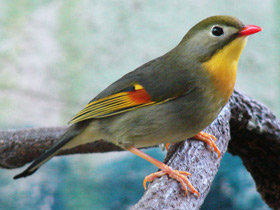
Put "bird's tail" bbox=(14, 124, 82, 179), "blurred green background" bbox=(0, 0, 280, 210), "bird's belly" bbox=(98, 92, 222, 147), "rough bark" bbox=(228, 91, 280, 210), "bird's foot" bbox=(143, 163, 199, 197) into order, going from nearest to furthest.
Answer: "bird's foot" bbox=(143, 163, 199, 197) < "bird's belly" bbox=(98, 92, 222, 147) < "bird's tail" bbox=(14, 124, 82, 179) < "rough bark" bbox=(228, 91, 280, 210) < "blurred green background" bbox=(0, 0, 280, 210)

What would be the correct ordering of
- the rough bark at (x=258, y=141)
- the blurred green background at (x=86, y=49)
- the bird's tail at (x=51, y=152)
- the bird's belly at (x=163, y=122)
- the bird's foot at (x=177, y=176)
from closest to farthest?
the bird's foot at (x=177, y=176), the bird's belly at (x=163, y=122), the bird's tail at (x=51, y=152), the rough bark at (x=258, y=141), the blurred green background at (x=86, y=49)

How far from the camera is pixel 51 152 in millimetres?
2021

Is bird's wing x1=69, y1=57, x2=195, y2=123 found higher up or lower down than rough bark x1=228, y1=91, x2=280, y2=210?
higher up

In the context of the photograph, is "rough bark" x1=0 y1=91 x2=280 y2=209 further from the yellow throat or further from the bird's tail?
the bird's tail

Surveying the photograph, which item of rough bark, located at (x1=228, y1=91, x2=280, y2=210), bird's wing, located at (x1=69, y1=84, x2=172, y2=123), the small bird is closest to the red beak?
the small bird

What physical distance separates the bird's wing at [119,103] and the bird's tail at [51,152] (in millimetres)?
51

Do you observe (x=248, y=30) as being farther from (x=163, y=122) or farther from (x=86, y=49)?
(x=86, y=49)

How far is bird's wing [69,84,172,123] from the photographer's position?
1997 mm

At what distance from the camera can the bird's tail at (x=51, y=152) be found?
6.64 feet

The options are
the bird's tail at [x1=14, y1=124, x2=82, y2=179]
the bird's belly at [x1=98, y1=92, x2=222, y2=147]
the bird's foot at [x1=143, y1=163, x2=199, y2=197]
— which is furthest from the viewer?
the bird's tail at [x1=14, y1=124, x2=82, y2=179]

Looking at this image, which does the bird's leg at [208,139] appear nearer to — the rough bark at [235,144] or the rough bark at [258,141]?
the rough bark at [235,144]

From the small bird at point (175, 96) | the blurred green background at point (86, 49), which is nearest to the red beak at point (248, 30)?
the small bird at point (175, 96)

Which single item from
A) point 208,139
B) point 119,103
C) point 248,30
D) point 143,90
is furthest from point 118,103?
point 248,30

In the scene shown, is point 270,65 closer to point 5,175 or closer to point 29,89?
point 29,89
